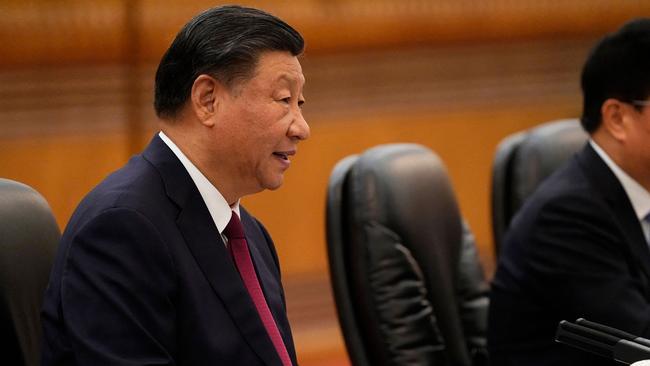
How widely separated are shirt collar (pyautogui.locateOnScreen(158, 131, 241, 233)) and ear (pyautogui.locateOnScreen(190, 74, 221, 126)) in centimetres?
6

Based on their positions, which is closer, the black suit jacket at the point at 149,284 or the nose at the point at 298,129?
the black suit jacket at the point at 149,284

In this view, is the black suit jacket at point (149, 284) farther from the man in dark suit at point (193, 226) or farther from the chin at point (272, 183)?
the chin at point (272, 183)

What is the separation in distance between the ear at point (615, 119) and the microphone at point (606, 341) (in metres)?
0.72

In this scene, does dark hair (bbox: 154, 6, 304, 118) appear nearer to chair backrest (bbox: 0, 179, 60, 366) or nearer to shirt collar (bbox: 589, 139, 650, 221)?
chair backrest (bbox: 0, 179, 60, 366)

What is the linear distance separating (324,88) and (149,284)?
8.71ft

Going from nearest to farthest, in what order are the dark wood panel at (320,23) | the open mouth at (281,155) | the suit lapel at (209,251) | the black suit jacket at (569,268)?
the suit lapel at (209,251) → the open mouth at (281,155) → the black suit jacket at (569,268) → the dark wood panel at (320,23)

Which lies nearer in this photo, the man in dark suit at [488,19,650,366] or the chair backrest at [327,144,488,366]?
the man in dark suit at [488,19,650,366]

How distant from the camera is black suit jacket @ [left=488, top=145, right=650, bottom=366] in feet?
6.50

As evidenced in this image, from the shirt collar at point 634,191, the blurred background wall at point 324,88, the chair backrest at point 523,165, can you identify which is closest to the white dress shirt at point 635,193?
the shirt collar at point 634,191

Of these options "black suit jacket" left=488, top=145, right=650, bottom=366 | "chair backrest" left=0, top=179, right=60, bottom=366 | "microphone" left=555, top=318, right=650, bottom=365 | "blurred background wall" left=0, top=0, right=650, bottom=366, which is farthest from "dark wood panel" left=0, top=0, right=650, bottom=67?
"microphone" left=555, top=318, right=650, bottom=365

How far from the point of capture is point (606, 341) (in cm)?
144

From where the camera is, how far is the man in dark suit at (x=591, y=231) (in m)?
2.00

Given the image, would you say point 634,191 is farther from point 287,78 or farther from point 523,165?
point 287,78

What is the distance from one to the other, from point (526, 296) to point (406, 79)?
2.17 meters
